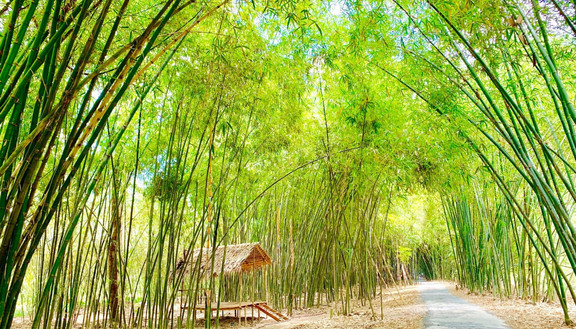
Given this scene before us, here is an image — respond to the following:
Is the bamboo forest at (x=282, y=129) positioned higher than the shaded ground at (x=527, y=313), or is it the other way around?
the bamboo forest at (x=282, y=129)

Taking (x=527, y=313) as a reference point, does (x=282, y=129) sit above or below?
above

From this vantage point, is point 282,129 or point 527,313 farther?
point 282,129

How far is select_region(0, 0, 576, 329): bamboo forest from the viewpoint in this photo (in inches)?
57.4

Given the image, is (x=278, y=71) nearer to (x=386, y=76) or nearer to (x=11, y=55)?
(x=386, y=76)

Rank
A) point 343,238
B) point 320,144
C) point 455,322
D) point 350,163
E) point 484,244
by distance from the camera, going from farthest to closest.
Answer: point 484,244, point 343,238, point 320,144, point 350,163, point 455,322

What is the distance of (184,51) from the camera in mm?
3184

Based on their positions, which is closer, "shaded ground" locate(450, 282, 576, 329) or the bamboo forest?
the bamboo forest

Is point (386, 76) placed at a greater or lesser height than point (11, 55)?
greater

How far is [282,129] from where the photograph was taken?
5.26 m

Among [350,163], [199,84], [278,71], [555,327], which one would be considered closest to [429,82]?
[350,163]

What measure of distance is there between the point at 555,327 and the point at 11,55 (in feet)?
15.2

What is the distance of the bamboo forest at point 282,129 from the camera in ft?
4.78

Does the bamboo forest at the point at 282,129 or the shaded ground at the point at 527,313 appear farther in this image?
the shaded ground at the point at 527,313

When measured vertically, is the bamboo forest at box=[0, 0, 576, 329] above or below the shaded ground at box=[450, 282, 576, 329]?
above
